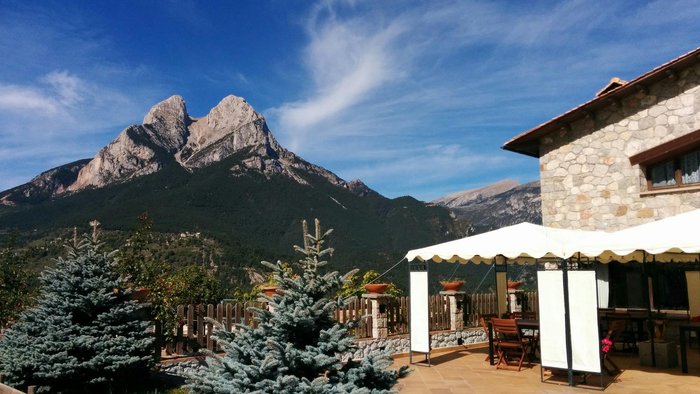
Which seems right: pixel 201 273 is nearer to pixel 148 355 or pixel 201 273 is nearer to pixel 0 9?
pixel 148 355

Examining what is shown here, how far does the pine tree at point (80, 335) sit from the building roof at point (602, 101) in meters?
9.17

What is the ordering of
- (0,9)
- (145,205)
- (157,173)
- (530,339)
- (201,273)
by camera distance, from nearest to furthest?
1. (530,339)
2. (201,273)
3. (0,9)
4. (145,205)
5. (157,173)

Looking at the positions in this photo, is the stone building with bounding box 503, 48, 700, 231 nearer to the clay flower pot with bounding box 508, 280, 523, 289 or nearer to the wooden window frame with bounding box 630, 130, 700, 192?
the wooden window frame with bounding box 630, 130, 700, 192

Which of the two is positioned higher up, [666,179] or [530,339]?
[666,179]

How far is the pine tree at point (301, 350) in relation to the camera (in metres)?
4.13

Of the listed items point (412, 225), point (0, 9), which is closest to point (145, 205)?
point (412, 225)

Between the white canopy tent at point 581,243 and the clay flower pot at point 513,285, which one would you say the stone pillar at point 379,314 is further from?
the clay flower pot at point 513,285

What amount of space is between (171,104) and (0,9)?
97.4 m

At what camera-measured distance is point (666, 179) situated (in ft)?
35.5

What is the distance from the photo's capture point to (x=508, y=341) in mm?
8797

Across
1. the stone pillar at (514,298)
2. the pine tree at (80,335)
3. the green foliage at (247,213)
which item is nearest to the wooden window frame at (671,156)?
the stone pillar at (514,298)

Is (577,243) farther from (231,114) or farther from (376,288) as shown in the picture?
(231,114)

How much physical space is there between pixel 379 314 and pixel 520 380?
131 inches

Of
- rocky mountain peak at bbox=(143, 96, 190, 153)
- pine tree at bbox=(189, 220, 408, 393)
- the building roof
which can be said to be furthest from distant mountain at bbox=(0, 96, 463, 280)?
pine tree at bbox=(189, 220, 408, 393)
